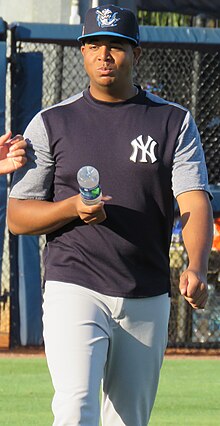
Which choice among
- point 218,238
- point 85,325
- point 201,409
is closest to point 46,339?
point 85,325

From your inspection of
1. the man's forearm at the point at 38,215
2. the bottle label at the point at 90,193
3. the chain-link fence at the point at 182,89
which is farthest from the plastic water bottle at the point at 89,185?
the chain-link fence at the point at 182,89

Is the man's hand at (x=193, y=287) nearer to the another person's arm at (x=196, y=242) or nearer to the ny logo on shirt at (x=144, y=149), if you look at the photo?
the another person's arm at (x=196, y=242)

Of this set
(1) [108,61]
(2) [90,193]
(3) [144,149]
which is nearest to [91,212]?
(2) [90,193]

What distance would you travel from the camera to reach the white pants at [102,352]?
427 cm

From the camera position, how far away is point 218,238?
10.8m

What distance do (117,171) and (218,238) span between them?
20.7 feet

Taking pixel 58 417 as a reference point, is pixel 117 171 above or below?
above

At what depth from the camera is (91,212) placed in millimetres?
4262

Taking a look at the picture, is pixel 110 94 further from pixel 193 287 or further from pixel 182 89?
pixel 182 89

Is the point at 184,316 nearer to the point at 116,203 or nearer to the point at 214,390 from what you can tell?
the point at 214,390

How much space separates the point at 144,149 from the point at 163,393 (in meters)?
4.25

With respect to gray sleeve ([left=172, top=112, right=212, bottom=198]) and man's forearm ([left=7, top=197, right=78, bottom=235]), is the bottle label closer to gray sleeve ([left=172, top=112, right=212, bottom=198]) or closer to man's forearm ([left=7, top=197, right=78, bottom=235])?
man's forearm ([left=7, top=197, right=78, bottom=235])

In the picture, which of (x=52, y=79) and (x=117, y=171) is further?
(x=52, y=79)

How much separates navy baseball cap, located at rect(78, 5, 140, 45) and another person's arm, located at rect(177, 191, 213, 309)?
26.7 inches
